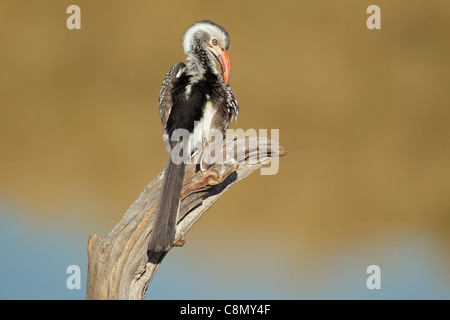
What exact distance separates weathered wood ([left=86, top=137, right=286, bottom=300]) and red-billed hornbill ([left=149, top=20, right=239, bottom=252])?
0.26 m

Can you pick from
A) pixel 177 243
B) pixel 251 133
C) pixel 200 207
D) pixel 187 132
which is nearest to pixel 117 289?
pixel 177 243

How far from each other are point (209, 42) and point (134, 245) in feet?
7.06

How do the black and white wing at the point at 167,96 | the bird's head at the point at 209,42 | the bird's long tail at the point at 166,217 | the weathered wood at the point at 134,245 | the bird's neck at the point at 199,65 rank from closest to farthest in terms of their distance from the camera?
the bird's long tail at the point at 166,217 → the weathered wood at the point at 134,245 → the black and white wing at the point at 167,96 → the bird's neck at the point at 199,65 → the bird's head at the point at 209,42

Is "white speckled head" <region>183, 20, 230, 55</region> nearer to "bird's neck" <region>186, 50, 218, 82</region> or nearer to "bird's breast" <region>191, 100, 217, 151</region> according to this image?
"bird's neck" <region>186, 50, 218, 82</region>

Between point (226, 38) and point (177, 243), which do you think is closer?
point (177, 243)

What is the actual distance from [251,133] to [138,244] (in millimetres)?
1538

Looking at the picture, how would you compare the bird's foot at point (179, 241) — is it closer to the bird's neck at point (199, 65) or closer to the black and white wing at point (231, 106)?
the black and white wing at point (231, 106)

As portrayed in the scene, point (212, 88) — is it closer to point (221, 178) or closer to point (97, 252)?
point (221, 178)

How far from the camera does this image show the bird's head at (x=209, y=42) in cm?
564

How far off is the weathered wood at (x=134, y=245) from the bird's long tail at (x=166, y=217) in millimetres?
341

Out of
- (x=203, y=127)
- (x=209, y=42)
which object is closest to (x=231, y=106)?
(x=203, y=127)

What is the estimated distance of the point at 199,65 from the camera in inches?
214

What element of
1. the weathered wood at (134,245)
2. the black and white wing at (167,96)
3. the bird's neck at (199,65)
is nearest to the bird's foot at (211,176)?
the weathered wood at (134,245)

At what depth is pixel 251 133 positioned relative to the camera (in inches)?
218
